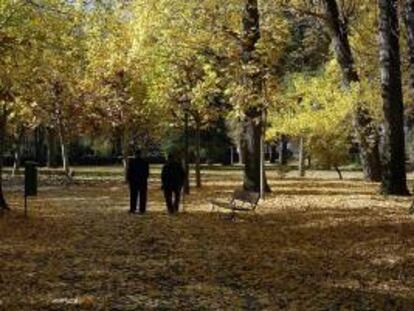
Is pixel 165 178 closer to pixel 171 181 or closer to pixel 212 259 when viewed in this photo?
pixel 171 181

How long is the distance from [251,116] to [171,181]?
6.32 m

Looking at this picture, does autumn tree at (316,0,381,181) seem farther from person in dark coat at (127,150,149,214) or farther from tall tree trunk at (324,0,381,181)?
person in dark coat at (127,150,149,214)

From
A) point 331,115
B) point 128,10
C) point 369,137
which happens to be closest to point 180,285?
point 128,10

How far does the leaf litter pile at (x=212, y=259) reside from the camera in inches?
390

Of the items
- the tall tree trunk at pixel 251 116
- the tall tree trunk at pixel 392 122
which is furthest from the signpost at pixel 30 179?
the tall tree trunk at pixel 392 122

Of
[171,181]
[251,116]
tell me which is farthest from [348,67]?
[171,181]

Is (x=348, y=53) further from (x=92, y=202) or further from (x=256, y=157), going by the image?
(x=92, y=202)

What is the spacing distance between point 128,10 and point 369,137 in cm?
985

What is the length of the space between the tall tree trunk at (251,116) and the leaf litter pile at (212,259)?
449 cm

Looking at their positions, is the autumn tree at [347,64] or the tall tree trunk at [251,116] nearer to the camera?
the tall tree trunk at [251,116]

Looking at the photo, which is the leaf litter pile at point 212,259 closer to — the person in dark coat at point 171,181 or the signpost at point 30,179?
the person in dark coat at point 171,181

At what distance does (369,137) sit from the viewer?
3059cm

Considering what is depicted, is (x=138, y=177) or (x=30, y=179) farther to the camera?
(x=138, y=177)

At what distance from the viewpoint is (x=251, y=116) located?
86.5ft
